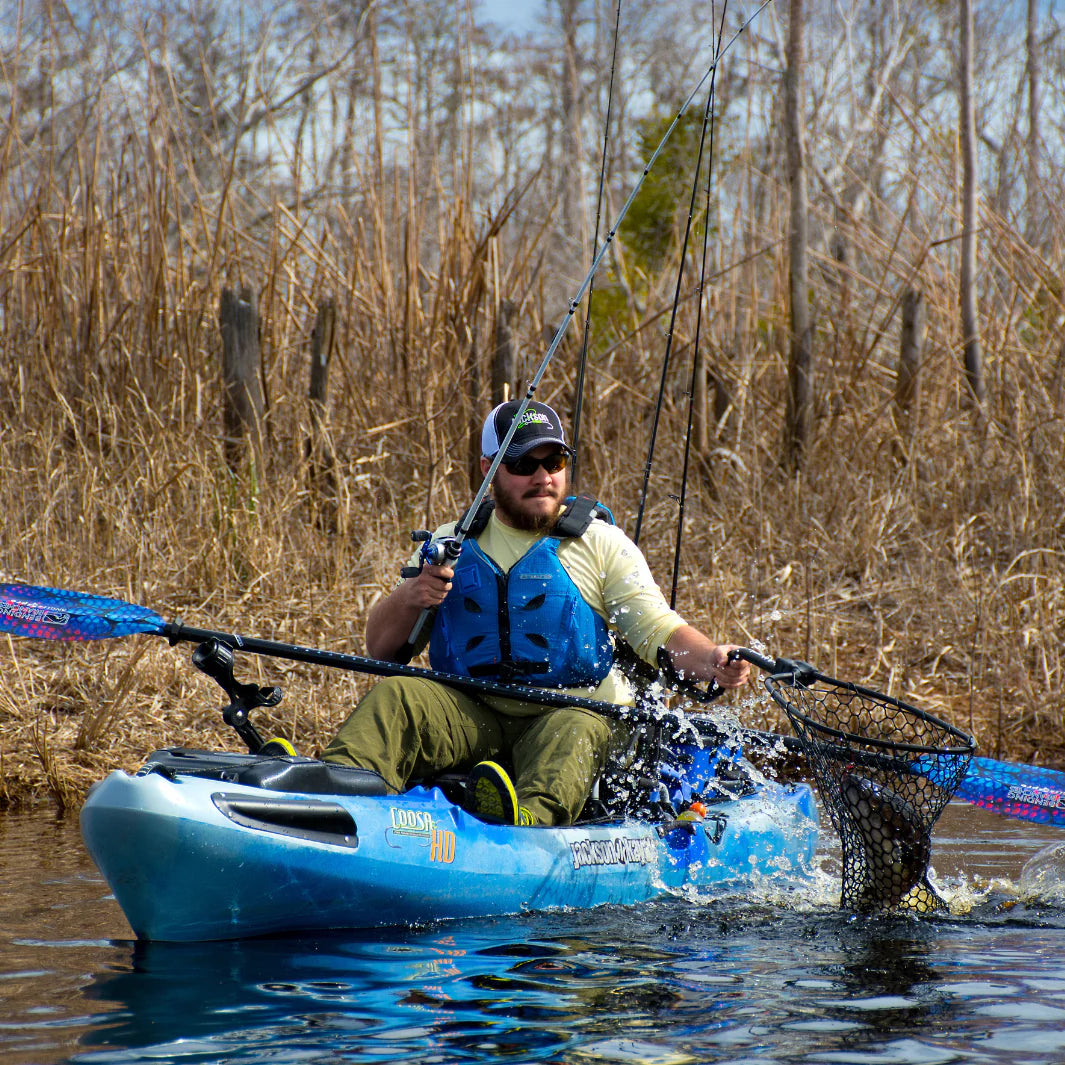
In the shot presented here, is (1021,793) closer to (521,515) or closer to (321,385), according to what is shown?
(521,515)

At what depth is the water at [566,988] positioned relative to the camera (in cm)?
282

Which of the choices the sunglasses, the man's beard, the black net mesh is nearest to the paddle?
the black net mesh

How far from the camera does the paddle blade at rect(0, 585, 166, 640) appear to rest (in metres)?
3.83

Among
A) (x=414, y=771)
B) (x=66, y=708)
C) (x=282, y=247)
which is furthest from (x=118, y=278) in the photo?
(x=414, y=771)

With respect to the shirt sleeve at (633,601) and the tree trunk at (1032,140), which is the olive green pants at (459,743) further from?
the tree trunk at (1032,140)

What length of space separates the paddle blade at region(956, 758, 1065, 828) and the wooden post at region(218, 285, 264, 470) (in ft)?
14.0

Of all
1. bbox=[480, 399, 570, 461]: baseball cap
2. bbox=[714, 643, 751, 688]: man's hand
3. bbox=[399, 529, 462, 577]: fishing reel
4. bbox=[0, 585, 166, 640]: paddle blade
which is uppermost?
bbox=[480, 399, 570, 461]: baseball cap

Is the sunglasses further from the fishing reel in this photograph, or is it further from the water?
the water

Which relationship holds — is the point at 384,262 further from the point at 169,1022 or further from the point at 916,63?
the point at 916,63

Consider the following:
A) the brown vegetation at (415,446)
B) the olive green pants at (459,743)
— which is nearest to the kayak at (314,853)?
the olive green pants at (459,743)

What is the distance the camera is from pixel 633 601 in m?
4.62

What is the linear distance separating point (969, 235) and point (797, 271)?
100 centimetres

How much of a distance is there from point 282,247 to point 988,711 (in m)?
4.69

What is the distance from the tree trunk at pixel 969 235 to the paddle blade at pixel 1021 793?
162 inches
